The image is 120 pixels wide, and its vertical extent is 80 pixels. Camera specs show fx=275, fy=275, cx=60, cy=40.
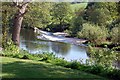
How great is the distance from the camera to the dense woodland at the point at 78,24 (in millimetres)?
7680

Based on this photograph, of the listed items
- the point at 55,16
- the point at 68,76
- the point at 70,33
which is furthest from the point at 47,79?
the point at 55,16

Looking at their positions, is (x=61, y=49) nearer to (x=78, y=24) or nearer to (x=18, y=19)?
(x=18, y=19)

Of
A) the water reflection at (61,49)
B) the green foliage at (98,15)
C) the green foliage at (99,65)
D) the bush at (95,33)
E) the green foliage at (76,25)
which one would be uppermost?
the green foliage at (98,15)

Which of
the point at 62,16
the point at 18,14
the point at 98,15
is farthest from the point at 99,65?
the point at 62,16

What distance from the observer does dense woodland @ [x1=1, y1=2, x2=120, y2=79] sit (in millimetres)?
7680

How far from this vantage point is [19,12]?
11.6 m

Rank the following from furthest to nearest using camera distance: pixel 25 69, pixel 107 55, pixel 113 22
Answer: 1. pixel 113 22
2. pixel 107 55
3. pixel 25 69

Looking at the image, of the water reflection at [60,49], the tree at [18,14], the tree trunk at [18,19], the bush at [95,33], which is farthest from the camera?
the bush at [95,33]

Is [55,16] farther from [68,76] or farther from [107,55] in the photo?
[68,76]

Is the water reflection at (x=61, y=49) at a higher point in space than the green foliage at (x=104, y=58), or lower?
lower

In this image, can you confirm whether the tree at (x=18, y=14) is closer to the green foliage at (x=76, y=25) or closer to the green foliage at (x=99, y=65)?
the green foliage at (x=99, y=65)

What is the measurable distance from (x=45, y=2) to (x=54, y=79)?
807cm

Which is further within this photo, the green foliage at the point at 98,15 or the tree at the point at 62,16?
the tree at the point at 62,16

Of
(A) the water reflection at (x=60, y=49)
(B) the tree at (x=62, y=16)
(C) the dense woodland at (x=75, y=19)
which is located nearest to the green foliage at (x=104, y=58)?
(C) the dense woodland at (x=75, y=19)
